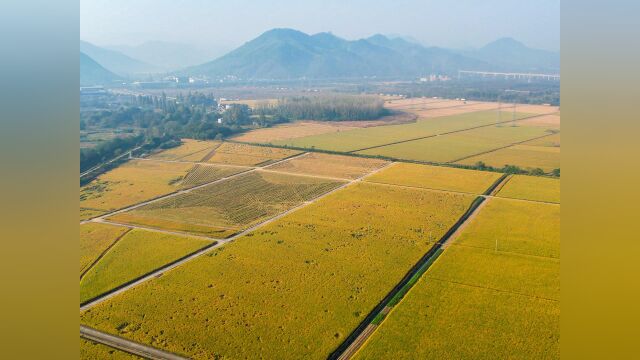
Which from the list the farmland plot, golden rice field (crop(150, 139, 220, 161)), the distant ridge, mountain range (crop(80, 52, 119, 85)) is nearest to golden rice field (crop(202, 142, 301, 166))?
golden rice field (crop(150, 139, 220, 161))

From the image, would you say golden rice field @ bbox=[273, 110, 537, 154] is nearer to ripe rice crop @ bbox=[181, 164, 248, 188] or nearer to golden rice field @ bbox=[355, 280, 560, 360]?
ripe rice crop @ bbox=[181, 164, 248, 188]

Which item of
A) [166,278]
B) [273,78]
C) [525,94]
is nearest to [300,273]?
[166,278]

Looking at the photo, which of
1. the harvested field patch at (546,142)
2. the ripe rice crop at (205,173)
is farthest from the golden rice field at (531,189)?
the ripe rice crop at (205,173)

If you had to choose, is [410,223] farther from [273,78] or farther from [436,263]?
[273,78]

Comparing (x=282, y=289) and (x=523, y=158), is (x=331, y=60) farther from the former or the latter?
(x=282, y=289)

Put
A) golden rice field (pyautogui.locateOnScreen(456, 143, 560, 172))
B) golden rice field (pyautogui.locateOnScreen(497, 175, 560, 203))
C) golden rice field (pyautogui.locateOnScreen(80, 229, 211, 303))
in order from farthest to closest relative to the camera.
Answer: golden rice field (pyautogui.locateOnScreen(456, 143, 560, 172)) → golden rice field (pyautogui.locateOnScreen(497, 175, 560, 203)) → golden rice field (pyautogui.locateOnScreen(80, 229, 211, 303))

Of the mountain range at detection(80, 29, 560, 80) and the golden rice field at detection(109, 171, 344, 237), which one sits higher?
the mountain range at detection(80, 29, 560, 80)
